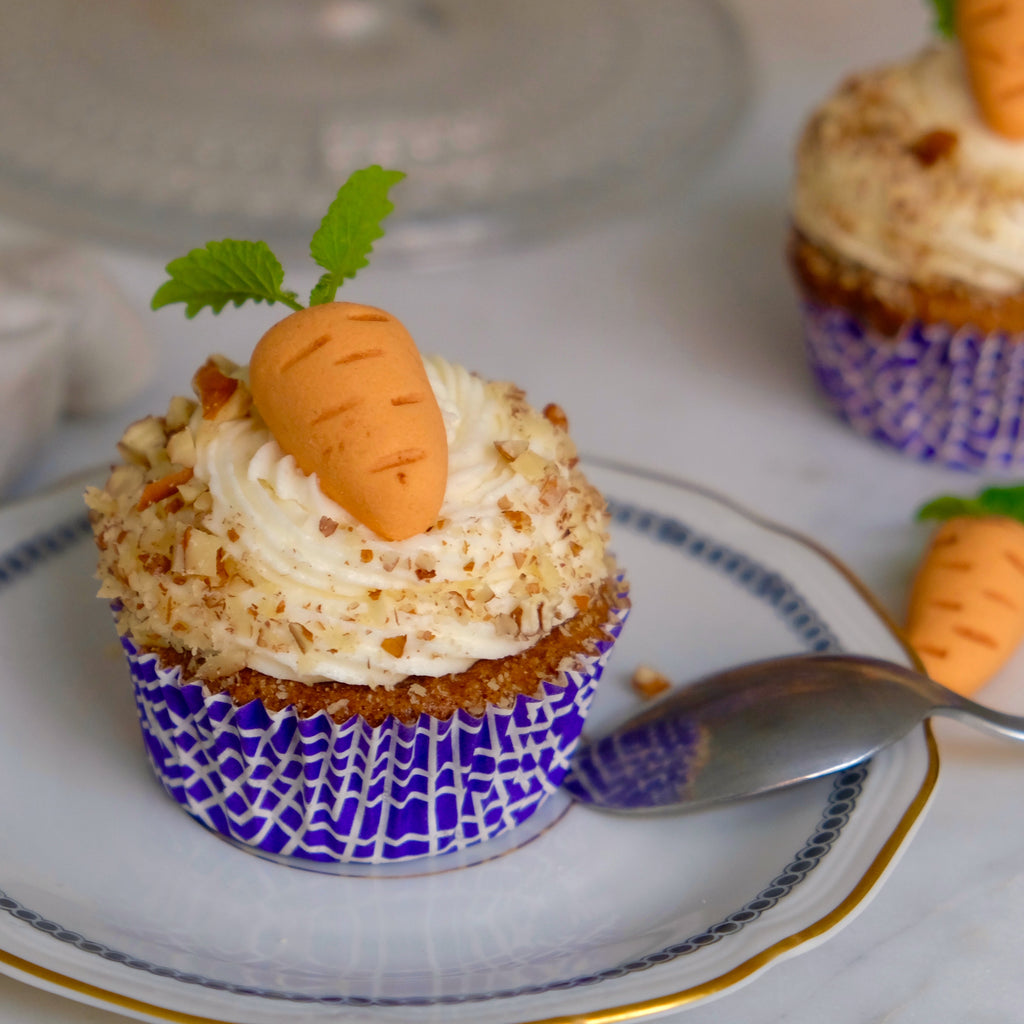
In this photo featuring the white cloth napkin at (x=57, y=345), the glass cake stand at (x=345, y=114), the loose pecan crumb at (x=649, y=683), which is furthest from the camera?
the glass cake stand at (x=345, y=114)

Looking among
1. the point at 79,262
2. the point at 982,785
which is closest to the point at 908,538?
the point at 982,785

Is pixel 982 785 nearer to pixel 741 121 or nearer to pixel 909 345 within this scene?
pixel 909 345

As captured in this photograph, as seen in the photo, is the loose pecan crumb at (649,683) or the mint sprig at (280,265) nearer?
the mint sprig at (280,265)

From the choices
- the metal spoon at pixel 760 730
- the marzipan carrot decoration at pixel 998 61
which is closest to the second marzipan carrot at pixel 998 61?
the marzipan carrot decoration at pixel 998 61

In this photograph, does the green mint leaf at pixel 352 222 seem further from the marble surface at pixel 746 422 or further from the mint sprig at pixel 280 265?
the marble surface at pixel 746 422

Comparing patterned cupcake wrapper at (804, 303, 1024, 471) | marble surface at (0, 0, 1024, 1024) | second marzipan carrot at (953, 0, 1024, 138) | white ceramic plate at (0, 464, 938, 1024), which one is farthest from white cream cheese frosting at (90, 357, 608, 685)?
second marzipan carrot at (953, 0, 1024, 138)

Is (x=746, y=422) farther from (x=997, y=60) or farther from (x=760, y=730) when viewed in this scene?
(x=760, y=730)
